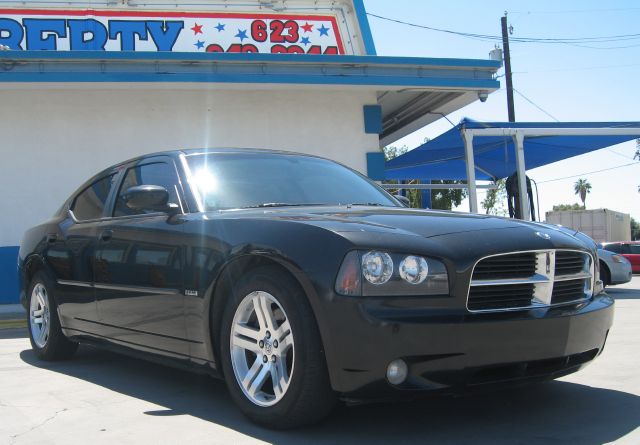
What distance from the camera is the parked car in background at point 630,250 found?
2247cm

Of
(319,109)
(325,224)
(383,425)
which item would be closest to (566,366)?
(383,425)

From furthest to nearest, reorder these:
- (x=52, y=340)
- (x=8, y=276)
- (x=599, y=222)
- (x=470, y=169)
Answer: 1. (x=599, y=222)
2. (x=470, y=169)
3. (x=8, y=276)
4. (x=52, y=340)

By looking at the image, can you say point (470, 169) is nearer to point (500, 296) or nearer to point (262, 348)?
point (500, 296)

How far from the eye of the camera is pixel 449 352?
10.3ft

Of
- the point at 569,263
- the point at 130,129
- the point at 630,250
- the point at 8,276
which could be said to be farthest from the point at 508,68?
the point at 569,263

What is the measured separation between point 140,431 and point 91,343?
1.81 m

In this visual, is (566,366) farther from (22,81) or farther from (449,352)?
(22,81)

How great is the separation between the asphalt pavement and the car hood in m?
0.98

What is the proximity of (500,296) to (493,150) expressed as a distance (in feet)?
Answer: 44.2

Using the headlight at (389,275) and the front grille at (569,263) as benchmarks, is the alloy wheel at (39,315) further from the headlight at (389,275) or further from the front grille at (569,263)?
the front grille at (569,263)

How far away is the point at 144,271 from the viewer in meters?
4.41

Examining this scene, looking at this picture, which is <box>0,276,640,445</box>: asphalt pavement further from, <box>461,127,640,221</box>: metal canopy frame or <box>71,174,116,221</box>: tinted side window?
<box>461,127,640,221</box>: metal canopy frame

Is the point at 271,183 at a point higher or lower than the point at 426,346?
higher

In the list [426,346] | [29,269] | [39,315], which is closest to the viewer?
[426,346]
